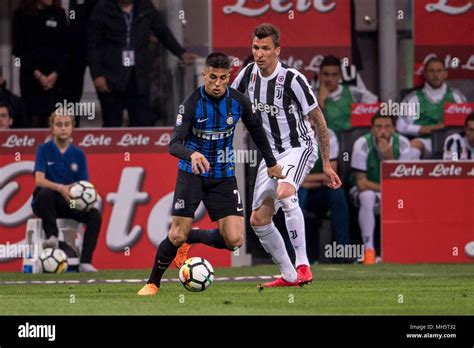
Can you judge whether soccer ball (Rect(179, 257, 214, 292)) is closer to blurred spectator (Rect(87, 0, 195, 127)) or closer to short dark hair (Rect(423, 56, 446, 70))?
blurred spectator (Rect(87, 0, 195, 127))

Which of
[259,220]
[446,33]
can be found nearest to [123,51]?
[446,33]

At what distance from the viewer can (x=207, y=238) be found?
12164 mm

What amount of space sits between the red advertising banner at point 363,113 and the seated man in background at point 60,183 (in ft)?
11.1

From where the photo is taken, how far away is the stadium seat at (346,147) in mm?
17281

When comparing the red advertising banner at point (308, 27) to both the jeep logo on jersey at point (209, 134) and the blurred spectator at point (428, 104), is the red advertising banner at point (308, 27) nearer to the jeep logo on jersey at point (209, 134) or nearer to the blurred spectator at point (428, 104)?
the blurred spectator at point (428, 104)

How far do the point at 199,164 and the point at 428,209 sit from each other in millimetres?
6317

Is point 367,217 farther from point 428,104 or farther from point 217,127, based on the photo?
point 217,127

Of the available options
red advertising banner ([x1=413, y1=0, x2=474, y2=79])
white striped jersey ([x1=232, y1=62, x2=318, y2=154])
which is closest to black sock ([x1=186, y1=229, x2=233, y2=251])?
white striped jersey ([x1=232, y1=62, x2=318, y2=154])

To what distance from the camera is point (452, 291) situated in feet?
40.6

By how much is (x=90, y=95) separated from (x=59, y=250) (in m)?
2.11
